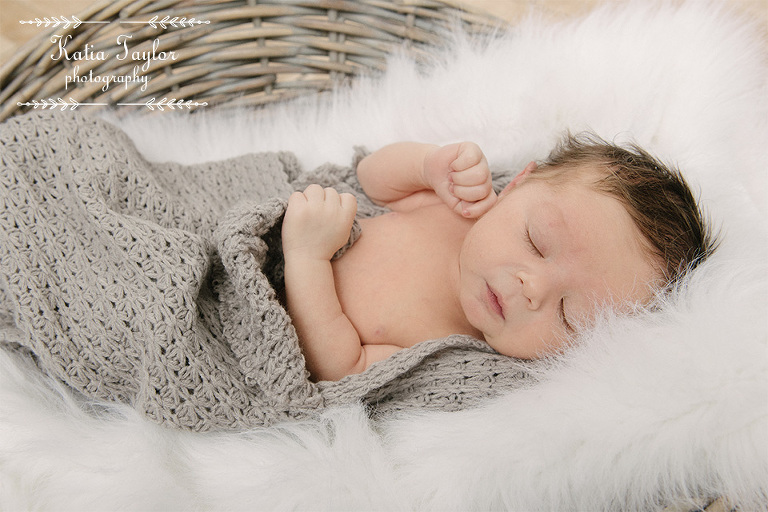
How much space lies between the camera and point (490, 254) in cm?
94

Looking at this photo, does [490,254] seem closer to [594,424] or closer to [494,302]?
[494,302]

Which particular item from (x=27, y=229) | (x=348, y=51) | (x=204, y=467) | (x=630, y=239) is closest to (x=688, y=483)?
(x=630, y=239)

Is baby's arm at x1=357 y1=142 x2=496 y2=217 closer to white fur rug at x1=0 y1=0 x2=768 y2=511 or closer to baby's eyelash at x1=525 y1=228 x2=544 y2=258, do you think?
baby's eyelash at x1=525 y1=228 x2=544 y2=258

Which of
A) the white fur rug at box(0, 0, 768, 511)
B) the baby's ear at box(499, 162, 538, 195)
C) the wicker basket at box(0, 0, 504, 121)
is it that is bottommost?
the white fur rug at box(0, 0, 768, 511)

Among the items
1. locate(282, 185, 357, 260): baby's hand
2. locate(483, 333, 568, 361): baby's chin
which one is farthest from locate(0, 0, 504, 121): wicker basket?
locate(483, 333, 568, 361): baby's chin

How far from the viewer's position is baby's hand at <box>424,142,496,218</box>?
1.02 meters

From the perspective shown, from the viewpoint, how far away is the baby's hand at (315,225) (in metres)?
0.98

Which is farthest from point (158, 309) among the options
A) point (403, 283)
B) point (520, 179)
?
point (520, 179)

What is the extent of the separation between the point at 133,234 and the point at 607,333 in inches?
28.3

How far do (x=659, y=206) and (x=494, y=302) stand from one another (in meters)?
0.29

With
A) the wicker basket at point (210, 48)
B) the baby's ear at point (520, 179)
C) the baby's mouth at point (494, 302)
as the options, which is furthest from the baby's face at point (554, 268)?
the wicker basket at point (210, 48)

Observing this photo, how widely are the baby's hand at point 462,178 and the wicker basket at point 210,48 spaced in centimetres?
49

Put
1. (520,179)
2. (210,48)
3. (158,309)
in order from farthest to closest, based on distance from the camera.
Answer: (210,48), (520,179), (158,309)

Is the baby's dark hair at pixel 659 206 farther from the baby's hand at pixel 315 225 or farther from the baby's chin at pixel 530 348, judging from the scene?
the baby's hand at pixel 315 225
